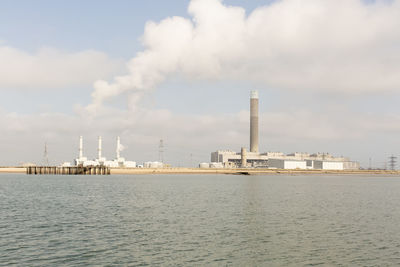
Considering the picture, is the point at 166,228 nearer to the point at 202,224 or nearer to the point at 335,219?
the point at 202,224

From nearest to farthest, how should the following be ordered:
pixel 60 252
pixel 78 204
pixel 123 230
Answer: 1. pixel 60 252
2. pixel 123 230
3. pixel 78 204

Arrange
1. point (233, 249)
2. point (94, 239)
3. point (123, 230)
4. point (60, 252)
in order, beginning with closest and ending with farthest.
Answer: point (60, 252), point (233, 249), point (94, 239), point (123, 230)

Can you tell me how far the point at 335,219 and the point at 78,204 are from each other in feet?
115

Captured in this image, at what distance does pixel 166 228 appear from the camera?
3734 centimetres

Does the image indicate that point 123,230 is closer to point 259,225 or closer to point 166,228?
point 166,228

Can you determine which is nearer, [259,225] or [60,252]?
[60,252]

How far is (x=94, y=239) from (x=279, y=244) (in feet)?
47.4

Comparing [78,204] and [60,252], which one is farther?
[78,204]

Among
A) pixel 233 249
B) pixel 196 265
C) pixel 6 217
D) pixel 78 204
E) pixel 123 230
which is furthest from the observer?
pixel 78 204

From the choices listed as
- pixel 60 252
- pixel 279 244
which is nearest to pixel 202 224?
pixel 279 244

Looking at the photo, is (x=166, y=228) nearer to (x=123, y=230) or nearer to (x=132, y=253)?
(x=123, y=230)

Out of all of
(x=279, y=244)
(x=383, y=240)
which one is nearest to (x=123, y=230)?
(x=279, y=244)

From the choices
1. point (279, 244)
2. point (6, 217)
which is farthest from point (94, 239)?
point (6, 217)

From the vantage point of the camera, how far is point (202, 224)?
130ft
